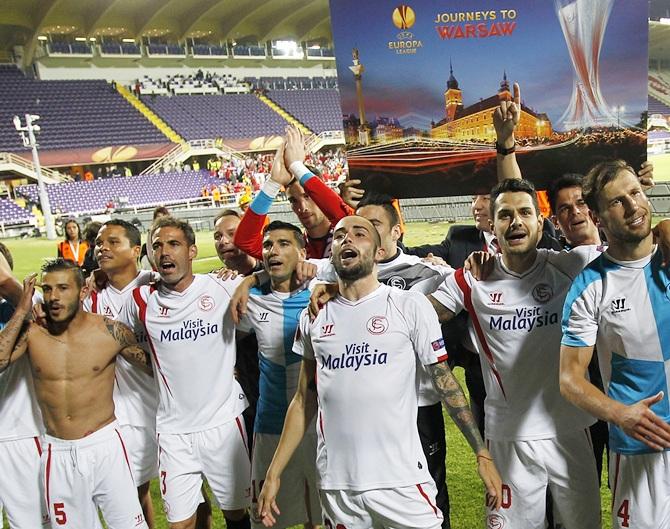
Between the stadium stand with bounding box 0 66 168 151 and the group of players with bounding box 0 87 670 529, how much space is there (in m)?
32.8

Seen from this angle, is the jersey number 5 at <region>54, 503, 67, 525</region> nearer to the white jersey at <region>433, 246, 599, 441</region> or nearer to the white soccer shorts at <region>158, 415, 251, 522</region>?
the white soccer shorts at <region>158, 415, 251, 522</region>

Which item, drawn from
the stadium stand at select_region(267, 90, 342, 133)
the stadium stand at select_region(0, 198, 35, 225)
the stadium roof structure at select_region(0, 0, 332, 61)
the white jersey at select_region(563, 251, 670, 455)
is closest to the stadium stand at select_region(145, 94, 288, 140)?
the stadium stand at select_region(267, 90, 342, 133)

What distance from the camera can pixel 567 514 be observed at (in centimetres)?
288

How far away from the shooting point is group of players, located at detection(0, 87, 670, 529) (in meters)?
2.61

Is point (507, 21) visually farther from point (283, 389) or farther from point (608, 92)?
point (283, 389)

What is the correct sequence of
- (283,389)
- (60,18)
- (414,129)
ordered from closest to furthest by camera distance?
(414,129)
(283,389)
(60,18)

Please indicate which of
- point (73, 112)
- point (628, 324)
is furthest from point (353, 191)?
point (73, 112)

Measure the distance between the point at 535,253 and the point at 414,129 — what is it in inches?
34.5

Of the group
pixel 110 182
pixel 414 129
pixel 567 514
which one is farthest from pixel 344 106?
pixel 110 182

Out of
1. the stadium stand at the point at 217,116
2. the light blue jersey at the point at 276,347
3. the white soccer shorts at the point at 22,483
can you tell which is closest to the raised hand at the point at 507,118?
the light blue jersey at the point at 276,347

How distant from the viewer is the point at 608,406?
2.40m

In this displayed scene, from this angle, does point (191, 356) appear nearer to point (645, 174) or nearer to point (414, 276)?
point (414, 276)

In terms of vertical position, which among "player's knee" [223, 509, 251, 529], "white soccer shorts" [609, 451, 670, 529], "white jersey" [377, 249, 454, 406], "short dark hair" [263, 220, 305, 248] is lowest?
"player's knee" [223, 509, 251, 529]

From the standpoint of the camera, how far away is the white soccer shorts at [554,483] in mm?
2873
